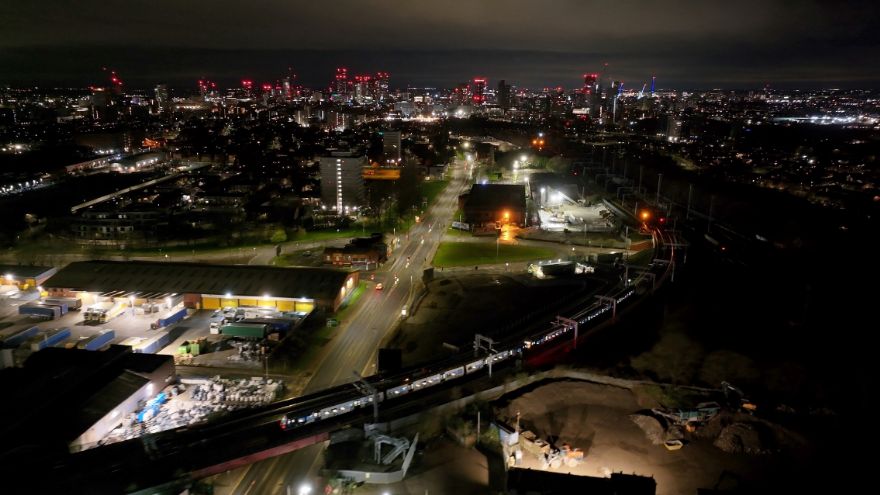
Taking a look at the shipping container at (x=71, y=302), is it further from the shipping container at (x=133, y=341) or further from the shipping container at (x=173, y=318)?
the shipping container at (x=133, y=341)

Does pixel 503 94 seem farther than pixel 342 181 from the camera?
Yes

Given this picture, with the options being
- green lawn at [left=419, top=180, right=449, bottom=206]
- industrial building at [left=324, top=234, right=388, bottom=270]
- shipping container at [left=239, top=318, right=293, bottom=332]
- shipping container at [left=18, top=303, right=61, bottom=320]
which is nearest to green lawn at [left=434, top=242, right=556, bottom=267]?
industrial building at [left=324, top=234, right=388, bottom=270]

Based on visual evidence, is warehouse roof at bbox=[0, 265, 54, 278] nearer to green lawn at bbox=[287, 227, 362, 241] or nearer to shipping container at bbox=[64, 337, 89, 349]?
shipping container at bbox=[64, 337, 89, 349]

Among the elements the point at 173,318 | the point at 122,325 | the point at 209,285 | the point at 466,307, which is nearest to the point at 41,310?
the point at 122,325

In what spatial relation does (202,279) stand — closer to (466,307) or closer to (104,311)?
(104,311)

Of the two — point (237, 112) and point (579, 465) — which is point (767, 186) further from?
point (237, 112)

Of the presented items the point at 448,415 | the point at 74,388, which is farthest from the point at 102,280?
the point at 448,415
